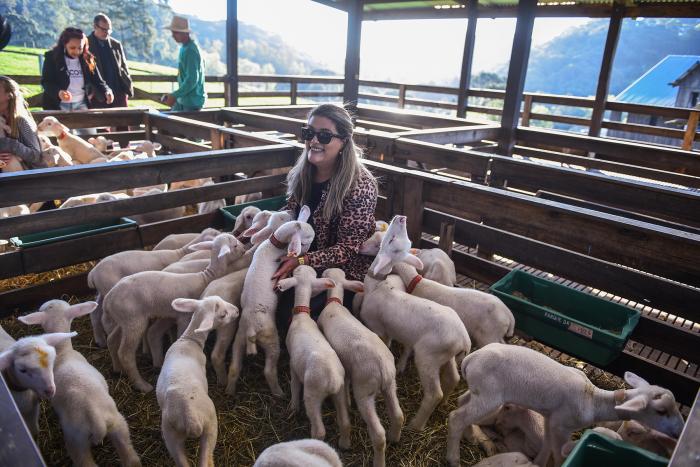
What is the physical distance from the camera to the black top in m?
6.92

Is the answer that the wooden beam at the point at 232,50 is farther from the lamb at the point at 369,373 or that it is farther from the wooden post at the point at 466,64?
the lamb at the point at 369,373

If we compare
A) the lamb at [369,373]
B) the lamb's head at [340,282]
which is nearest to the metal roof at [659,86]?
the lamb's head at [340,282]

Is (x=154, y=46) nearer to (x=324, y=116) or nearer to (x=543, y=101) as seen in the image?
A: (x=543, y=101)

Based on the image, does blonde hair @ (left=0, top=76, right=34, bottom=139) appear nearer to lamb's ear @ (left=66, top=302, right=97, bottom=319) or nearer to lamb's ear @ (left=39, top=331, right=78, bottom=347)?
lamb's ear @ (left=66, top=302, right=97, bottom=319)

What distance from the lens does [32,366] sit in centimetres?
229

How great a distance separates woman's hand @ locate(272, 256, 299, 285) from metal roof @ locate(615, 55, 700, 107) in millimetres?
22548

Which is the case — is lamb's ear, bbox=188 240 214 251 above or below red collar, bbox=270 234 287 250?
below

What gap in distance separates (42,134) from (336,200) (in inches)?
181

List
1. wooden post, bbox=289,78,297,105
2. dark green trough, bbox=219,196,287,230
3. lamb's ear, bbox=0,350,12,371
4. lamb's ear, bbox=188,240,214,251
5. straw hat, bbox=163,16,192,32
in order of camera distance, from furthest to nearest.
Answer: wooden post, bbox=289,78,297,105 → straw hat, bbox=163,16,192,32 → dark green trough, bbox=219,196,287,230 → lamb's ear, bbox=188,240,214,251 → lamb's ear, bbox=0,350,12,371

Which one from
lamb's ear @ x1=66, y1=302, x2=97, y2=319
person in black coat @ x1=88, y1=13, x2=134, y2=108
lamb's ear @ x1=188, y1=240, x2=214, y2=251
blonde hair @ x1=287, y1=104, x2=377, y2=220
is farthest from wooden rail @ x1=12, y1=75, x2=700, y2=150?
lamb's ear @ x1=66, y1=302, x2=97, y2=319

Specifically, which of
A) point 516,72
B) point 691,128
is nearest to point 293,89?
point 516,72

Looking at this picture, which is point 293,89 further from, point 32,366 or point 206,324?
point 32,366

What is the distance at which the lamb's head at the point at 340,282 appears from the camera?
3.41 m

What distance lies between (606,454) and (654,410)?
458 millimetres
